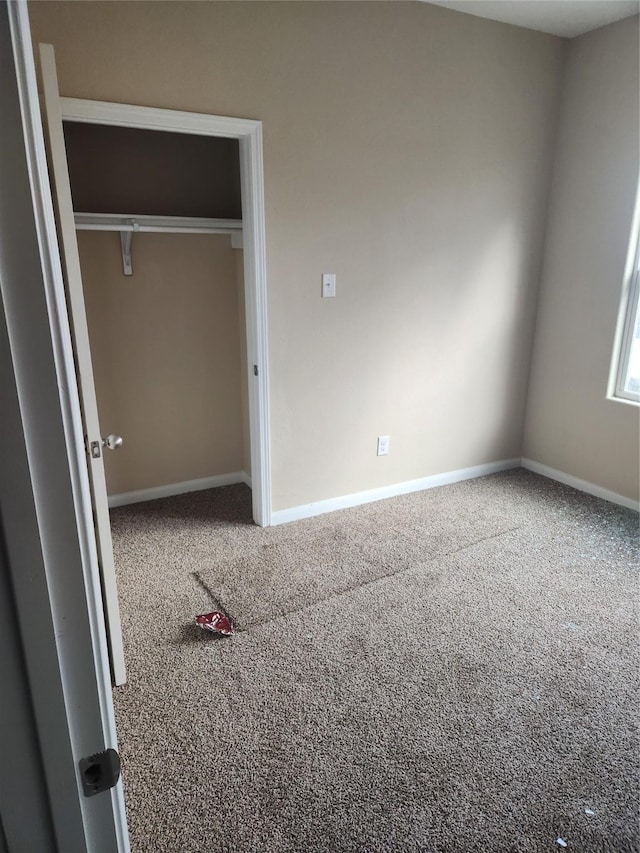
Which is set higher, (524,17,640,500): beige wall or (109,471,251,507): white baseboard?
(524,17,640,500): beige wall

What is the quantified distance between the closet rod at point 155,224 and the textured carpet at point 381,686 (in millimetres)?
1629

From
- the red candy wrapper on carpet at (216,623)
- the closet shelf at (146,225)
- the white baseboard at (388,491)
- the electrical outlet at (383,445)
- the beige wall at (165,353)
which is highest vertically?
the closet shelf at (146,225)

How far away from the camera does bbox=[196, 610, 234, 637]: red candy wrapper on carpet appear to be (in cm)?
218

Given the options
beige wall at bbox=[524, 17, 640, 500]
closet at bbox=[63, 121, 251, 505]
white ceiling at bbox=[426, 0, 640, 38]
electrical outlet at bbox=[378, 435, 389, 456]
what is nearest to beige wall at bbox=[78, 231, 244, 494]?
closet at bbox=[63, 121, 251, 505]

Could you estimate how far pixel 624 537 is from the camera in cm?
300

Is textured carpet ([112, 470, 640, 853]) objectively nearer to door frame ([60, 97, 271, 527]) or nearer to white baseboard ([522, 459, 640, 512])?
white baseboard ([522, 459, 640, 512])

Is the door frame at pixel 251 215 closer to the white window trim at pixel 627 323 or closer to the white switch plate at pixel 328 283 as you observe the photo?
the white switch plate at pixel 328 283

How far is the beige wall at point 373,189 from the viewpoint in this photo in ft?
7.97

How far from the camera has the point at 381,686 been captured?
6.30ft

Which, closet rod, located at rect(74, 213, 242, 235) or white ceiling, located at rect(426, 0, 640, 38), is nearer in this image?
closet rod, located at rect(74, 213, 242, 235)

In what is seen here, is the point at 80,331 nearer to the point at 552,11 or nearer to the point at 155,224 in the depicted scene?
the point at 155,224

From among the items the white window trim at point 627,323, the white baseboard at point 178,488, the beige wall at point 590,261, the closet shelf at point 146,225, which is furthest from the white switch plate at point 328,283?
the white window trim at point 627,323

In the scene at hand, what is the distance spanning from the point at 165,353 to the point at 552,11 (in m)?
2.90

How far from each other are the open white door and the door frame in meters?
0.81
